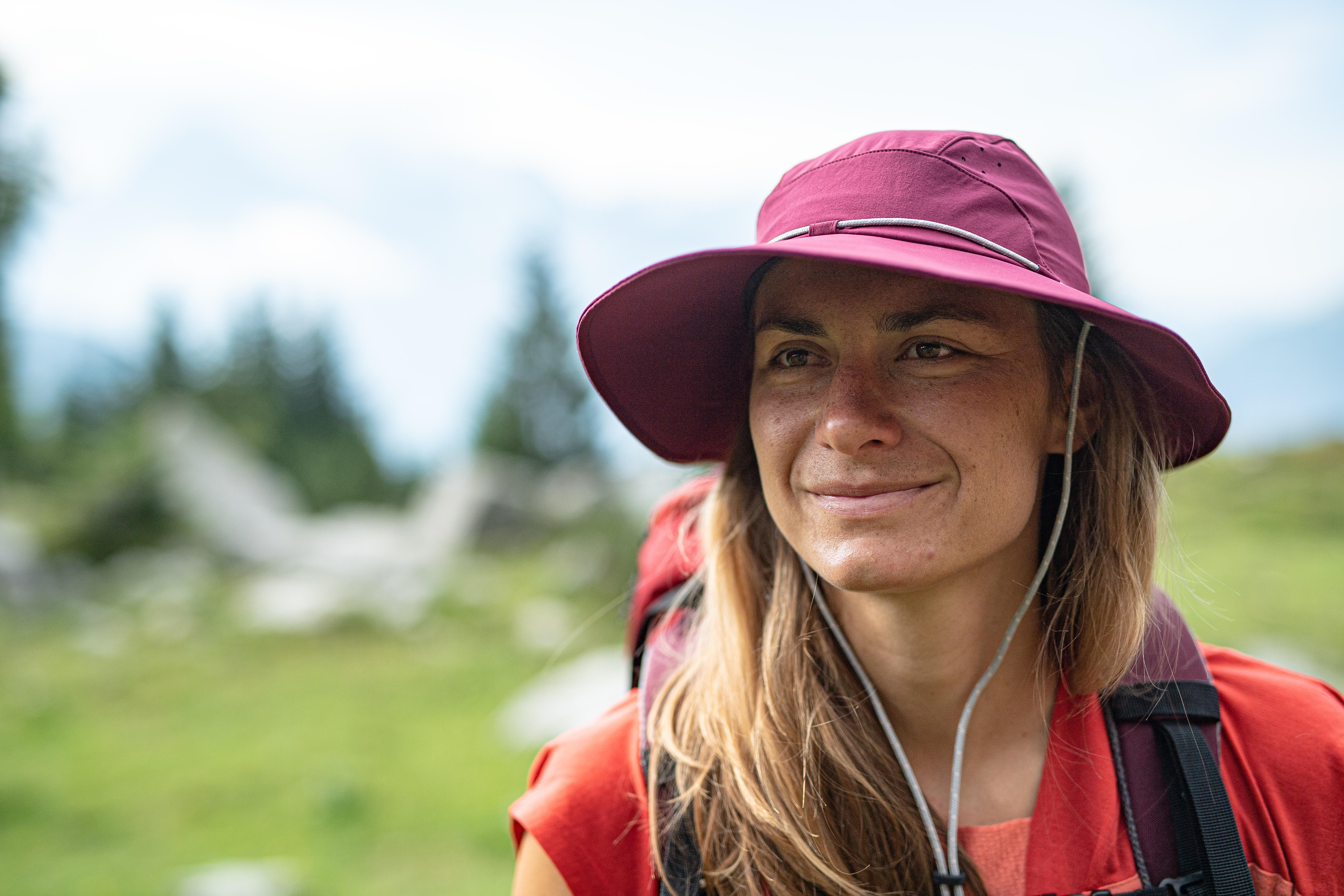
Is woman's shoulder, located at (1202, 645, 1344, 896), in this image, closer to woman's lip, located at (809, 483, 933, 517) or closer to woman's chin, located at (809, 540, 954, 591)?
woman's chin, located at (809, 540, 954, 591)

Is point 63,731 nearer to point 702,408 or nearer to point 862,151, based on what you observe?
point 702,408

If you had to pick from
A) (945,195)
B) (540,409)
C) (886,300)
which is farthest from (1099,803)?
(540,409)

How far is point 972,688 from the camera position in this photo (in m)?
1.96

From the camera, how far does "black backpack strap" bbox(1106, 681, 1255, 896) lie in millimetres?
1650

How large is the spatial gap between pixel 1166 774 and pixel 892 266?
1152 millimetres

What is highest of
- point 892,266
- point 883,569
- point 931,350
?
point 892,266

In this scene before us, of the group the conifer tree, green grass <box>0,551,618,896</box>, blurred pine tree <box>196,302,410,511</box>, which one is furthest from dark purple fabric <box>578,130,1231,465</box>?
the conifer tree

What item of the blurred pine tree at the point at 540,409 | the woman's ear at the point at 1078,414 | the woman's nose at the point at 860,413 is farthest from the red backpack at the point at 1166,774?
the blurred pine tree at the point at 540,409

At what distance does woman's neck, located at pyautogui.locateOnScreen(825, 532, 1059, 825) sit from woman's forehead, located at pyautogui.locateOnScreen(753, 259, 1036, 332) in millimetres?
543

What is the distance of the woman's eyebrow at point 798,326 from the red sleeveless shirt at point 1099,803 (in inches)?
35.2

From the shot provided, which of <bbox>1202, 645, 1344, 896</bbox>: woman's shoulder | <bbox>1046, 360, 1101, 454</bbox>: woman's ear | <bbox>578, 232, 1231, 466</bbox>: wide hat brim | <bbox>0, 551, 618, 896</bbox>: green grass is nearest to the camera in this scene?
<bbox>578, 232, 1231, 466</bbox>: wide hat brim

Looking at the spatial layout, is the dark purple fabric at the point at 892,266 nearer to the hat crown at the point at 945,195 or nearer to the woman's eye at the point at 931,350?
the hat crown at the point at 945,195

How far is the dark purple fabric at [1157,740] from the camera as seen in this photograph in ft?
5.65

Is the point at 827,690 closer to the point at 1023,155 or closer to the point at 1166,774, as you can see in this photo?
the point at 1166,774
